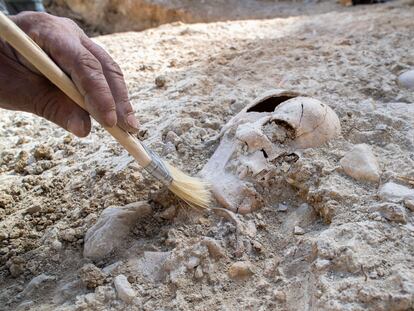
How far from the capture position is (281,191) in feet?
4.32

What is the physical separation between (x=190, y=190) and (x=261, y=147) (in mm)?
236

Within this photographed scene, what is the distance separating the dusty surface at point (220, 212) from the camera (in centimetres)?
107

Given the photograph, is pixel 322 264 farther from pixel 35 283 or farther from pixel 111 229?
pixel 35 283

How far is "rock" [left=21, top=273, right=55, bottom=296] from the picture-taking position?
1.21 m

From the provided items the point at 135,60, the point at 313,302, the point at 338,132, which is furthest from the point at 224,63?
the point at 313,302

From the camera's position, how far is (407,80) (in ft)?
5.69

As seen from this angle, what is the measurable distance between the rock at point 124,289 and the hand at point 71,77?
0.36m

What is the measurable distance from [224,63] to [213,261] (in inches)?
46.2

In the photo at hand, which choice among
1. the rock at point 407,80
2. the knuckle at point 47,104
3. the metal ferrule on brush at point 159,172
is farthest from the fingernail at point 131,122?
the rock at point 407,80

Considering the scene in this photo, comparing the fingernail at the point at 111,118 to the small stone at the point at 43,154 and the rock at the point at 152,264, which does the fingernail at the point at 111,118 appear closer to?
the rock at the point at 152,264

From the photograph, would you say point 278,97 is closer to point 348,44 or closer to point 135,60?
point 348,44

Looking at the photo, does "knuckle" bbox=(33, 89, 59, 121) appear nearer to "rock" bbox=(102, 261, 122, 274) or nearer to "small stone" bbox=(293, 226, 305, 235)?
"rock" bbox=(102, 261, 122, 274)

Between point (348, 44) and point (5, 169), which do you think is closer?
point (5, 169)

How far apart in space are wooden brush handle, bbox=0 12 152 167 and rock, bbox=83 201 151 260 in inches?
5.1
